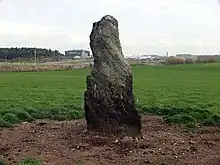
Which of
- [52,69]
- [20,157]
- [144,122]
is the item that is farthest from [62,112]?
[52,69]

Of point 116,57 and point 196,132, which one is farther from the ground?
point 116,57

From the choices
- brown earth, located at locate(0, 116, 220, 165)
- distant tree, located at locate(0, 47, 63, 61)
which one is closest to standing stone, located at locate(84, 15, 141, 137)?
brown earth, located at locate(0, 116, 220, 165)

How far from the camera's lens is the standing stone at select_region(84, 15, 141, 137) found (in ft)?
31.1

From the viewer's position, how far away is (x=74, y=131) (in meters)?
10.1

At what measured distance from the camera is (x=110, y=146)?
8758 millimetres

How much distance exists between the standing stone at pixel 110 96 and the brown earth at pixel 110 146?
304mm

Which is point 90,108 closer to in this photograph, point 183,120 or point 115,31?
point 115,31

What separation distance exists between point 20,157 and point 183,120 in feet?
15.0

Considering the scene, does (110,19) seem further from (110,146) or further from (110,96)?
(110,146)

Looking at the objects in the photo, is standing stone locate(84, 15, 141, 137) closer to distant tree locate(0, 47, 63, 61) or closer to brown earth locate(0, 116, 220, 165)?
brown earth locate(0, 116, 220, 165)

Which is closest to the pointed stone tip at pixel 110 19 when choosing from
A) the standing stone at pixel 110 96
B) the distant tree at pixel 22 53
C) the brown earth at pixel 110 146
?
the standing stone at pixel 110 96

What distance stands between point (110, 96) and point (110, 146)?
113cm

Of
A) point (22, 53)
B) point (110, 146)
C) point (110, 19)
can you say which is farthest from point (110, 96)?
point (22, 53)

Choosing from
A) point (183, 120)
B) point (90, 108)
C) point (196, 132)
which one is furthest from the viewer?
point (183, 120)
